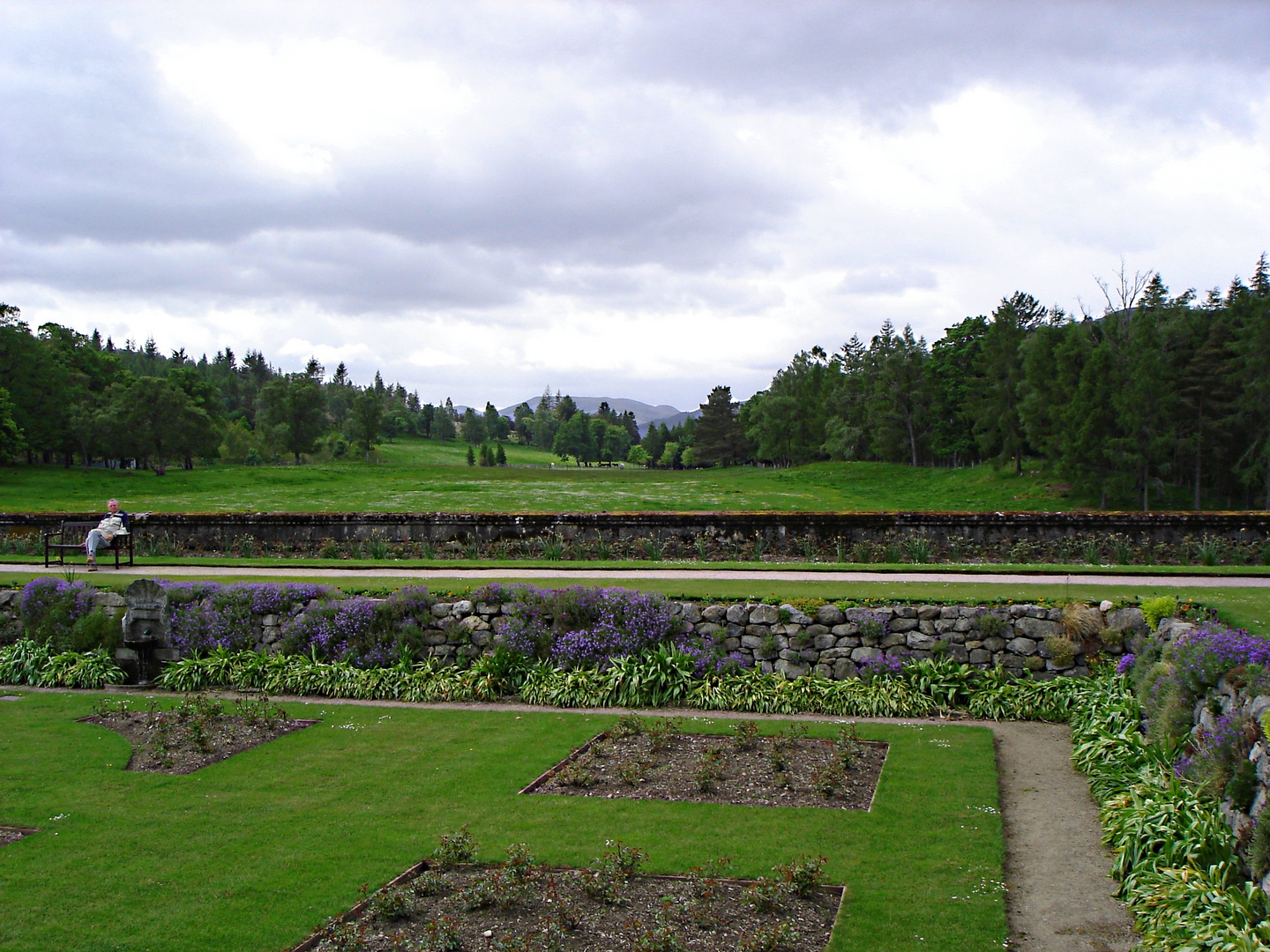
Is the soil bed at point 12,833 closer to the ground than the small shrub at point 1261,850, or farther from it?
closer to the ground

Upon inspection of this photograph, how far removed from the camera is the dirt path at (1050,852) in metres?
5.12

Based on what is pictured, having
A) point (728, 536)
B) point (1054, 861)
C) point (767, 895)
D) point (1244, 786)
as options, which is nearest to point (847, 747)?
point (1054, 861)

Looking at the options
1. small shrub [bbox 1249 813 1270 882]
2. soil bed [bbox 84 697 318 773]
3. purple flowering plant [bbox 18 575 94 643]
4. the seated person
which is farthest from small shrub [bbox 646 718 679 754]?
the seated person

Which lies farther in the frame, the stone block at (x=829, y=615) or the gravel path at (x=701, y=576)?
the gravel path at (x=701, y=576)

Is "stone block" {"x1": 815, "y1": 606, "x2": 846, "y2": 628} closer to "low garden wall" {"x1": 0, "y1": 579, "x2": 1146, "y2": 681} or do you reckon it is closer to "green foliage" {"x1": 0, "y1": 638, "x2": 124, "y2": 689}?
"low garden wall" {"x1": 0, "y1": 579, "x2": 1146, "y2": 681}

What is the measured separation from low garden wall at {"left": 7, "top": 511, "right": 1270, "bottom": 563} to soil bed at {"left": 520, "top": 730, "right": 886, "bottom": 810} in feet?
26.2

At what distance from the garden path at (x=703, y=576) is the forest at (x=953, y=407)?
29835mm

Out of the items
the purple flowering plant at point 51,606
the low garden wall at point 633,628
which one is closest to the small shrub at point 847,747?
the low garden wall at point 633,628

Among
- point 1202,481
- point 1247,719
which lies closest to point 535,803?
point 1247,719

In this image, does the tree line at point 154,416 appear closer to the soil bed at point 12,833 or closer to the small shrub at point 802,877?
the soil bed at point 12,833

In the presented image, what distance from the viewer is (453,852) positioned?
19.4 ft

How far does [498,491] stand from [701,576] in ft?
87.0

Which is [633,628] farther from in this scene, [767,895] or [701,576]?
[767,895]

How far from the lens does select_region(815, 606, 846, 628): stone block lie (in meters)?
10.7
